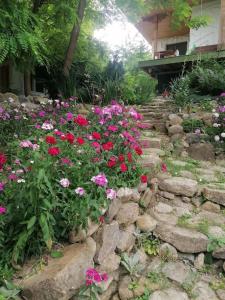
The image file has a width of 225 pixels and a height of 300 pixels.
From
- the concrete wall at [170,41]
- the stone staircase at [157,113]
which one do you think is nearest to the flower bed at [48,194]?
the stone staircase at [157,113]

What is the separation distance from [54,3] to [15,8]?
9.65 feet

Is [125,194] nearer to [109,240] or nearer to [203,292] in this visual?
[109,240]

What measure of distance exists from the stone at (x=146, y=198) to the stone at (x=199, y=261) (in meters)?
0.73

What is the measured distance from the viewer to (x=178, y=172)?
4.15m

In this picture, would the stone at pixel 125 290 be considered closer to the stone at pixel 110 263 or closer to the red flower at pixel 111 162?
the stone at pixel 110 263

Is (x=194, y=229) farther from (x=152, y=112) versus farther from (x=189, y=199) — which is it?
(x=152, y=112)

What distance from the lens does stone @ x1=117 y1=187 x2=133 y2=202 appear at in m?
2.85

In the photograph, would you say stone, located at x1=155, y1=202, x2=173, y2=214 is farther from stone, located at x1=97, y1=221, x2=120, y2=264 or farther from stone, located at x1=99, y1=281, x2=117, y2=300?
stone, located at x1=99, y1=281, x2=117, y2=300

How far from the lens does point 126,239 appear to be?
112 inches

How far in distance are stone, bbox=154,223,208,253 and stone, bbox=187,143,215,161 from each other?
2228 mm

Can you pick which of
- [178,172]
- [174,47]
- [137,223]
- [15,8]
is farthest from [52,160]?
[174,47]

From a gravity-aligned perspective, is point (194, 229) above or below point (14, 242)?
below

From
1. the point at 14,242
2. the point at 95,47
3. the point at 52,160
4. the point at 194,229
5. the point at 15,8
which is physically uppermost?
the point at 95,47

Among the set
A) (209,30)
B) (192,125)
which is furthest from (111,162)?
(209,30)
